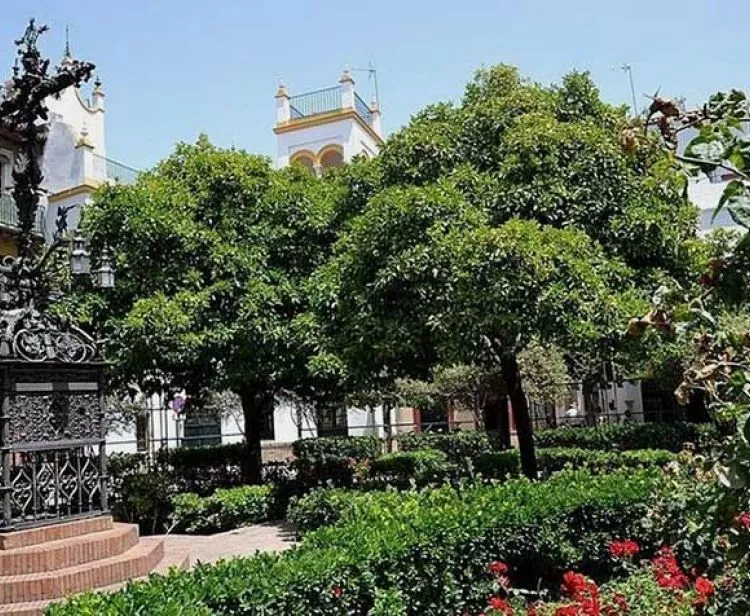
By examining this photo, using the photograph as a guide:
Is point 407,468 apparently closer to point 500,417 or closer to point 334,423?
point 500,417

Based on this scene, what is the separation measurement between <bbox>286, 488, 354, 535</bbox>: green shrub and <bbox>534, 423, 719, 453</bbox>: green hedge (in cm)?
1077

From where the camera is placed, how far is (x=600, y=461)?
13328 millimetres

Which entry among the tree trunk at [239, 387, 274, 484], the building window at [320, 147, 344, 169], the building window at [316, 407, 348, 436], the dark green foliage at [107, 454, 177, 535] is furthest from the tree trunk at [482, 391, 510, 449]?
the dark green foliage at [107, 454, 177, 535]

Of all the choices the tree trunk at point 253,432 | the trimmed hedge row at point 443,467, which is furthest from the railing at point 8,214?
the trimmed hedge row at point 443,467

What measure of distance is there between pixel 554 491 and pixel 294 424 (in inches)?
833

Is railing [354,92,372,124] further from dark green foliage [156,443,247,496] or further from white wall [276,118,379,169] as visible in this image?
dark green foliage [156,443,247,496]

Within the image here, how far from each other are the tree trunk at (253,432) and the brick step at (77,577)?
22.6ft

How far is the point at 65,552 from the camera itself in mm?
7086

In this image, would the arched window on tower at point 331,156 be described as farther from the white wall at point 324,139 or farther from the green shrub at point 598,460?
the green shrub at point 598,460

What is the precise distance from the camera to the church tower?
2639cm

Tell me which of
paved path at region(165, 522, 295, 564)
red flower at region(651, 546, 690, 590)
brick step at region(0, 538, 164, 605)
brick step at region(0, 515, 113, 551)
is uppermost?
brick step at region(0, 515, 113, 551)

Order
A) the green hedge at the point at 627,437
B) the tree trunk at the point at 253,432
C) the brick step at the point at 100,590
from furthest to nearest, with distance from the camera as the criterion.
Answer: the green hedge at the point at 627,437 → the tree trunk at the point at 253,432 → the brick step at the point at 100,590

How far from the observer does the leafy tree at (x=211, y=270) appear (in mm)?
12609

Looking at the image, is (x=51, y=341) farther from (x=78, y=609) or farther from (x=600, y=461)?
(x=600, y=461)
